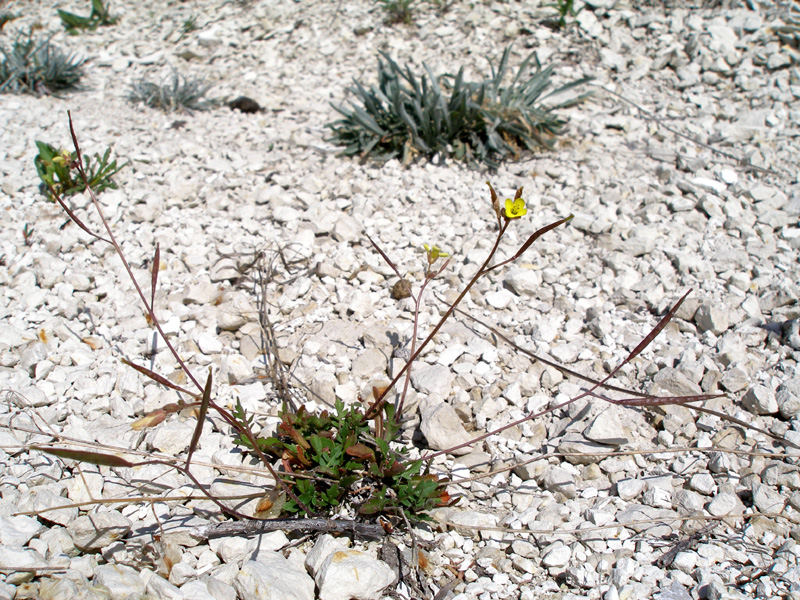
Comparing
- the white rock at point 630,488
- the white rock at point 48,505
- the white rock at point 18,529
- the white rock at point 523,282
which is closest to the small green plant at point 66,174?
the white rock at point 48,505

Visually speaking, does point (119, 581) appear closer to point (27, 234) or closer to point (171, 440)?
point (171, 440)

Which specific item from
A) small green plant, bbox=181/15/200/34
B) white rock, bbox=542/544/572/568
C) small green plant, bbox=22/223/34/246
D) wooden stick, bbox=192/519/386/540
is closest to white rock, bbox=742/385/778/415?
white rock, bbox=542/544/572/568

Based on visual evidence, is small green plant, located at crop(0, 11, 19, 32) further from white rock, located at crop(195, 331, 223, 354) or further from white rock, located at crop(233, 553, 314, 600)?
white rock, located at crop(233, 553, 314, 600)

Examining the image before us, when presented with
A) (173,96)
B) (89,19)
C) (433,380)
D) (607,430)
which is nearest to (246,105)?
(173,96)

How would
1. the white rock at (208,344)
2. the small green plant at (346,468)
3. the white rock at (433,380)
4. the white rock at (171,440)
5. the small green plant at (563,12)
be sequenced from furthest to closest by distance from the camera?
1. the small green plant at (563,12)
2. the white rock at (208,344)
3. the white rock at (433,380)
4. the white rock at (171,440)
5. the small green plant at (346,468)

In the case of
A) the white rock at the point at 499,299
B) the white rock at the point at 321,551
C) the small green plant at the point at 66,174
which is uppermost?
the small green plant at the point at 66,174

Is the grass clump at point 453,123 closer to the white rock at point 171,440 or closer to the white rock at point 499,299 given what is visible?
the white rock at point 499,299

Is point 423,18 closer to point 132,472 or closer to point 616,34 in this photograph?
point 616,34
